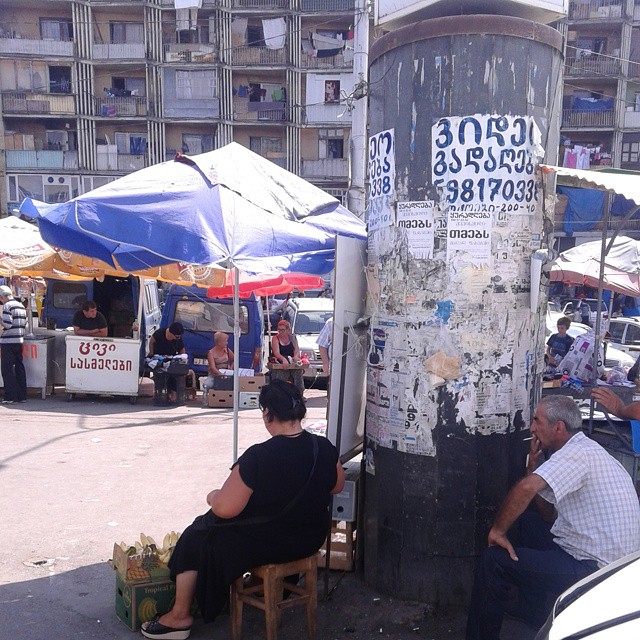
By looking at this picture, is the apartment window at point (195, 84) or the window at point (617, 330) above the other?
the apartment window at point (195, 84)

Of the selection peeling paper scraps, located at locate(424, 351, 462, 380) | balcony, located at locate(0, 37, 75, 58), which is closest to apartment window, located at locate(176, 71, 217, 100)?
balcony, located at locate(0, 37, 75, 58)

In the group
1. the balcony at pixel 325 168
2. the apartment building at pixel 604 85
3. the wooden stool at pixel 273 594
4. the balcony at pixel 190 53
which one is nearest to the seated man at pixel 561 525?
the wooden stool at pixel 273 594

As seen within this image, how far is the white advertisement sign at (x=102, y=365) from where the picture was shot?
36.3ft

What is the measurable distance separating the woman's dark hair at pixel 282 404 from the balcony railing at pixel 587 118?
36.2 meters

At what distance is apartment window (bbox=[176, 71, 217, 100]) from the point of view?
119ft

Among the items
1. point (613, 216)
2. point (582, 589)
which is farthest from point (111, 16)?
point (582, 589)

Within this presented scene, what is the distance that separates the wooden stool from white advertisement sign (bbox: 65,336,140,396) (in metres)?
7.79

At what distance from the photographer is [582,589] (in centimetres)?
254

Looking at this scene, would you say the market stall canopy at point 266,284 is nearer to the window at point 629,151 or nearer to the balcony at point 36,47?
the balcony at point 36,47

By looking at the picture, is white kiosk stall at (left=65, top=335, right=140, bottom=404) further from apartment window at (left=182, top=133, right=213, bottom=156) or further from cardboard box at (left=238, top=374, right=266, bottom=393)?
apartment window at (left=182, top=133, right=213, bottom=156)

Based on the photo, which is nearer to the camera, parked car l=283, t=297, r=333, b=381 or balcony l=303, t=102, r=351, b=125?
parked car l=283, t=297, r=333, b=381

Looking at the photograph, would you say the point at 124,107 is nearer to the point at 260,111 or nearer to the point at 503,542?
the point at 260,111

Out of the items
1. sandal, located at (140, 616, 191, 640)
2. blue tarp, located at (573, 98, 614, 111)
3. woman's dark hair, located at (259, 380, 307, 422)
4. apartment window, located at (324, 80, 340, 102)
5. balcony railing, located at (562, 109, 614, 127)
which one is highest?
apartment window, located at (324, 80, 340, 102)

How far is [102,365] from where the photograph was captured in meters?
11.1
